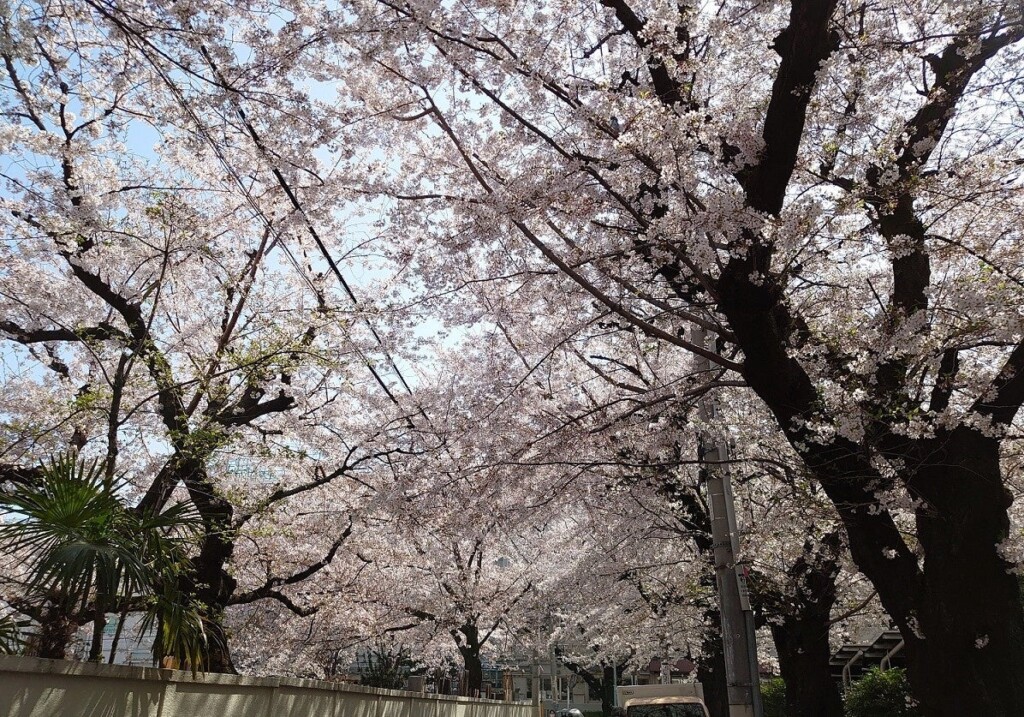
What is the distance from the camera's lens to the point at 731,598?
774 cm

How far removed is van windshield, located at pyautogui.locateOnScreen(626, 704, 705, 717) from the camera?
14.8 metres

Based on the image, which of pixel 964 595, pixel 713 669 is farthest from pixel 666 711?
pixel 964 595

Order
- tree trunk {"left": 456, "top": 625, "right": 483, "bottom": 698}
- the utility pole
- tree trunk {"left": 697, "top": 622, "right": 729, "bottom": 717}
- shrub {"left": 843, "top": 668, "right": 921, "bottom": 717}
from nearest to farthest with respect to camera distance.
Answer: the utility pole → shrub {"left": 843, "top": 668, "right": 921, "bottom": 717} → tree trunk {"left": 697, "top": 622, "right": 729, "bottom": 717} → tree trunk {"left": 456, "top": 625, "right": 483, "bottom": 698}

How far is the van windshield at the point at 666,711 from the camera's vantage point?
14805mm

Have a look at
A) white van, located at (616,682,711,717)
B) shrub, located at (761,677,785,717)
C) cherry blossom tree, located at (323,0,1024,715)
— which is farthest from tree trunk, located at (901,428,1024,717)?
shrub, located at (761,677,785,717)

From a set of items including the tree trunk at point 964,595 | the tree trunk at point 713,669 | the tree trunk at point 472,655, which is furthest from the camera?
the tree trunk at point 472,655

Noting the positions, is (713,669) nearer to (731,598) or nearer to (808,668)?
(808,668)

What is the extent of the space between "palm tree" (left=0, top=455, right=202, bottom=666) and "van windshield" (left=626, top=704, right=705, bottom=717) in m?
12.3

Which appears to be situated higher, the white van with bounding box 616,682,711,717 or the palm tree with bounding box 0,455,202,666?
the palm tree with bounding box 0,455,202,666

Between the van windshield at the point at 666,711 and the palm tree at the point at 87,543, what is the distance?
12.3 m

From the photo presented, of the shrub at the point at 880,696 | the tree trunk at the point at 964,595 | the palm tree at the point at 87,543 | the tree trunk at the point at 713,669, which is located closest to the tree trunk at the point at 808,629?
the tree trunk at the point at 713,669

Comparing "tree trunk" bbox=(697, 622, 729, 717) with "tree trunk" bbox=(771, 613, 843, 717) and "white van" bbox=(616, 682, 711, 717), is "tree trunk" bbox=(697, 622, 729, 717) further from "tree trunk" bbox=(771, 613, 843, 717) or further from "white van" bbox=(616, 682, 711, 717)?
"tree trunk" bbox=(771, 613, 843, 717)

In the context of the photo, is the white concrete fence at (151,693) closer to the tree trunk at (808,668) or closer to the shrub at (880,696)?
the tree trunk at (808,668)

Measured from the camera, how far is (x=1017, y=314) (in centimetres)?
543
